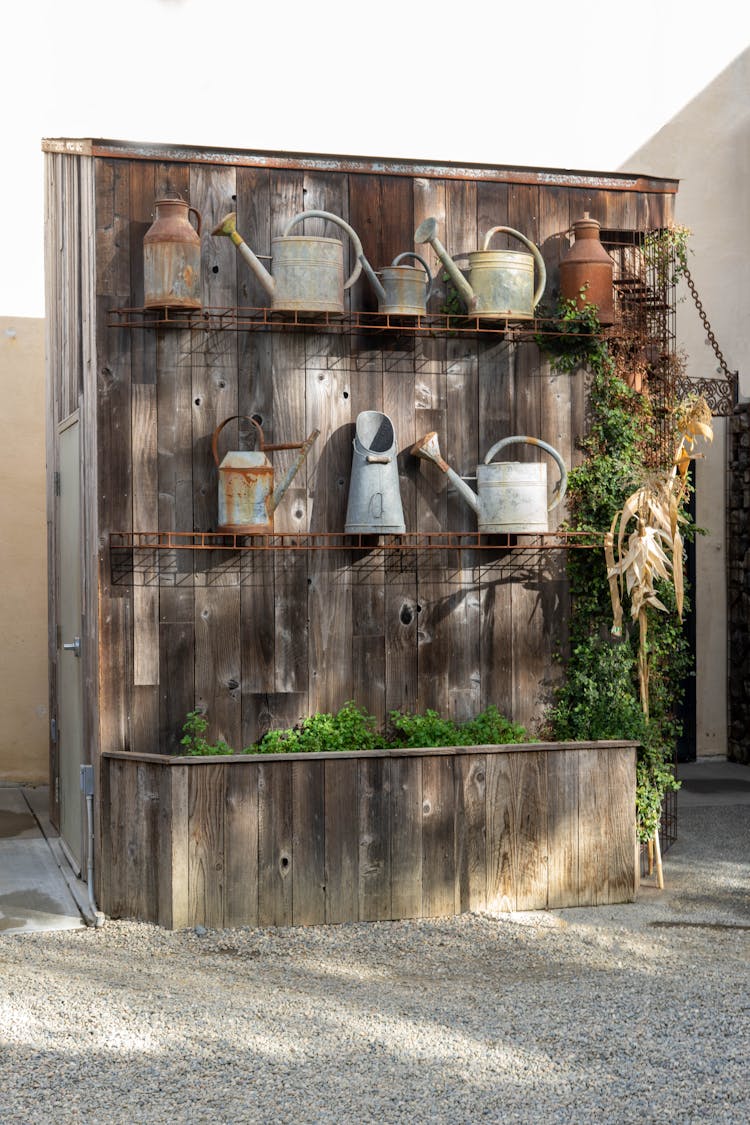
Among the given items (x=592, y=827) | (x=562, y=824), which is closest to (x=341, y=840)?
(x=562, y=824)

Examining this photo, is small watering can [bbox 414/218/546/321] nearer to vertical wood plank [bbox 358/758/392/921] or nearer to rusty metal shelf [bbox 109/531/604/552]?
rusty metal shelf [bbox 109/531/604/552]

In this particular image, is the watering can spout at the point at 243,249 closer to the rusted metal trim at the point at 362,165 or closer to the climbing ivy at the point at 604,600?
the rusted metal trim at the point at 362,165

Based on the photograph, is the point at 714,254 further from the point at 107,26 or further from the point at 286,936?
the point at 286,936

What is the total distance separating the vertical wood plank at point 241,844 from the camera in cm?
505

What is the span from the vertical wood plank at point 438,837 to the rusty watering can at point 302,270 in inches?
75.3

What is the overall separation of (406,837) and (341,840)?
0.87 ft

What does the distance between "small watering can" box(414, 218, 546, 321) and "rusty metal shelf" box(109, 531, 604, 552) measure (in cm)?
95

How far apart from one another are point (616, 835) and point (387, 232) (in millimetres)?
2732

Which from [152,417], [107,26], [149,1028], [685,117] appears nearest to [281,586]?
→ [152,417]

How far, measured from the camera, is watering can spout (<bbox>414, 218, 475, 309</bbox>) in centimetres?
534

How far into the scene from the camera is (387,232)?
18.3 feet

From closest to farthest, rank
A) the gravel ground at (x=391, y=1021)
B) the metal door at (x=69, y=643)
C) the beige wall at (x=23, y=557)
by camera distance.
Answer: the gravel ground at (x=391, y=1021), the metal door at (x=69, y=643), the beige wall at (x=23, y=557)

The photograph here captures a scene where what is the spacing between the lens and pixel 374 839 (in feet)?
17.0

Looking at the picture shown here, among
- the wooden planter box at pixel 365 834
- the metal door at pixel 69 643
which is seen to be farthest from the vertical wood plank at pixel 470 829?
the metal door at pixel 69 643
